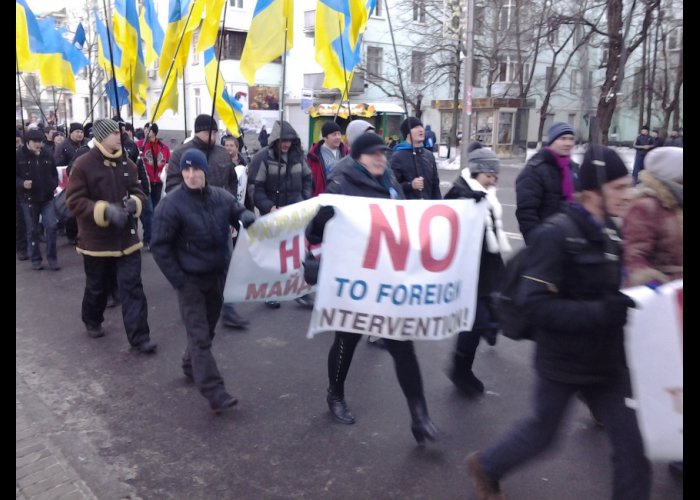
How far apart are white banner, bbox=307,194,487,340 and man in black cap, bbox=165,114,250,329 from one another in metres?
2.72

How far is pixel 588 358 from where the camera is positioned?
112 inches

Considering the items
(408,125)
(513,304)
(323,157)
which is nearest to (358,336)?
(513,304)

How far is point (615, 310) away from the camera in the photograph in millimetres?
2738

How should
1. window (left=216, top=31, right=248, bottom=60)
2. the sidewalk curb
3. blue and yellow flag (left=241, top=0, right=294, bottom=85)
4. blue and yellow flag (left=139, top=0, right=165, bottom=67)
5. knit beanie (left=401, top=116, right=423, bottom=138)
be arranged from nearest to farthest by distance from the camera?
1. the sidewalk curb
2. knit beanie (left=401, top=116, right=423, bottom=138)
3. blue and yellow flag (left=241, top=0, right=294, bottom=85)
4. blue and yellow flag (left=139, top=0, right=165, bottom=67)
5. window (left=216, top=31, right=248, bottom=60)

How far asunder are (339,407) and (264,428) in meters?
0.52

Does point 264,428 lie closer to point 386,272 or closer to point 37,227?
point 386,272

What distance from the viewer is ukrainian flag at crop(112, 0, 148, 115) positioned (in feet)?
27.4

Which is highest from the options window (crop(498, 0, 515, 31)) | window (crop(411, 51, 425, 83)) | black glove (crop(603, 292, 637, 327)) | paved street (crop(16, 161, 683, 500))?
window (crop(498, 0, 515, 31))

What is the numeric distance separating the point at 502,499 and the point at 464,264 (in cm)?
152

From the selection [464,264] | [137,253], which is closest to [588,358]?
[464,264]

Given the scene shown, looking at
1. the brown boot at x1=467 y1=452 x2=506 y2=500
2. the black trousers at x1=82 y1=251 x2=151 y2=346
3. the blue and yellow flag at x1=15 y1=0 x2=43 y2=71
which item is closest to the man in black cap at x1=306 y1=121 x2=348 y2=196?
the black trousers at x1=82 y1=251 x2=151 y2=346

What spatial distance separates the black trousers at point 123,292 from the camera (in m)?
5.76

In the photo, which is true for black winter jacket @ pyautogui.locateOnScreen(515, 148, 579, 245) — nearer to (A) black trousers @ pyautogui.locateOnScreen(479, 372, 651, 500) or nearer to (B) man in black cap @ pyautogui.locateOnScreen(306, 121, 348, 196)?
(A) black trousers @ pyautogui.locateOnScreen(479, 372, 651, 500)
